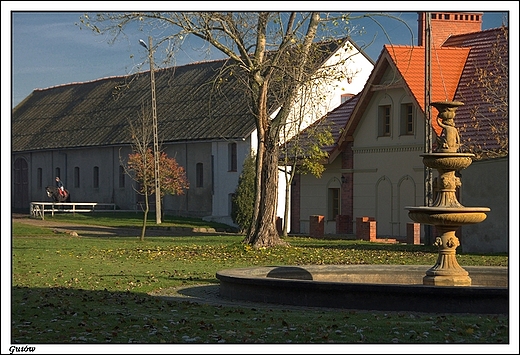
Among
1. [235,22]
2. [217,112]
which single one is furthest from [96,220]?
[235,22]

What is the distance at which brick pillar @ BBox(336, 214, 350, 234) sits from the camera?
40.3 metres

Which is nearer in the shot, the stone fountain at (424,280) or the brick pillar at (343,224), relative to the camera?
the stone fountain at (424,280)

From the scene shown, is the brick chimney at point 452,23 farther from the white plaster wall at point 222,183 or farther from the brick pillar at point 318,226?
the white plaster wall at point 222,183

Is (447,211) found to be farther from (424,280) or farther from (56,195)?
(56,195)

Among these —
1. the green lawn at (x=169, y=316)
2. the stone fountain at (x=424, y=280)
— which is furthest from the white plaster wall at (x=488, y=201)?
the stone fountain at (x=424, y=280)

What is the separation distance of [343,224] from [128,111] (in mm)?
24580

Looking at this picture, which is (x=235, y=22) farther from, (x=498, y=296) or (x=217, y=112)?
(x=217, y=112)

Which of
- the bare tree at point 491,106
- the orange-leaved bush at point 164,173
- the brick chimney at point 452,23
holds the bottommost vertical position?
the orange-leaved bush at point 164,173

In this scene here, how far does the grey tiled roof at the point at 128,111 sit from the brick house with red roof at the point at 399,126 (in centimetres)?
806

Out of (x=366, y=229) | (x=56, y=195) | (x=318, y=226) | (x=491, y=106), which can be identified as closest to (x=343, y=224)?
(x=318, y=226)

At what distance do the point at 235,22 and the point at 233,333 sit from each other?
16.9 metres

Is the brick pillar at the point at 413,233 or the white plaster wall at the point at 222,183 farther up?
the white plaster wall at the point at 222,183

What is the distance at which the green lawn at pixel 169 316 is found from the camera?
452 inches

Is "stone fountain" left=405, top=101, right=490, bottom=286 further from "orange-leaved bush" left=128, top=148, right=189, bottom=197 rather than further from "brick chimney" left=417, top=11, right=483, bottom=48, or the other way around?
"orange-leaved bush" left=128, top=148, right=189, bottom=197
